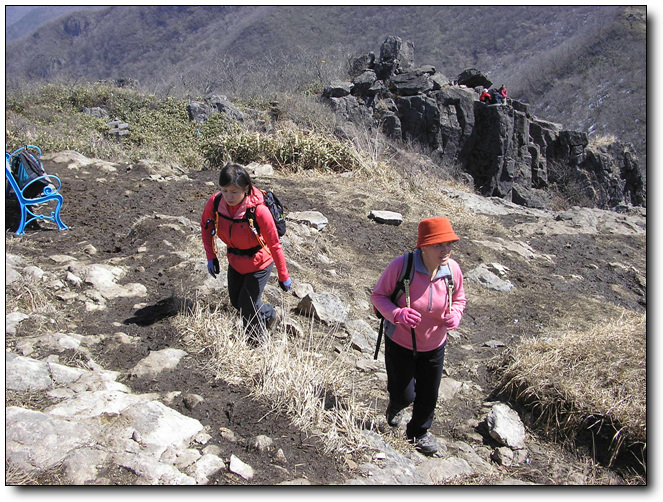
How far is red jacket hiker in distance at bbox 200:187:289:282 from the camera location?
360 cm

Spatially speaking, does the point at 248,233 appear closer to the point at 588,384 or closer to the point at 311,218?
the point at 588,384

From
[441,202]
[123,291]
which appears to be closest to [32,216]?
[123,291]

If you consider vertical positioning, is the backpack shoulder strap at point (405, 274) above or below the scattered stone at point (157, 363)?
above

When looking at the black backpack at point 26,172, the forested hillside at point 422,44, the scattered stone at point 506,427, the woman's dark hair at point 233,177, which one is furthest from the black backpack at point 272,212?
the forested hillside at point 422,44

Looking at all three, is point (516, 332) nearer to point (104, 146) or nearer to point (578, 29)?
point (104, 146)

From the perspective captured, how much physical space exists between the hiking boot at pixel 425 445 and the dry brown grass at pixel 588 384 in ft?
2.98

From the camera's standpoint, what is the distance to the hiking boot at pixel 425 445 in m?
3.22

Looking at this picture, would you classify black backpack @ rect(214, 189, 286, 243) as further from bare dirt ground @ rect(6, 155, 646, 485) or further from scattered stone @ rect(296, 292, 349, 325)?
scattered stone @ rect(296, 292, 349, 325)

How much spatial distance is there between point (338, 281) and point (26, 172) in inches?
145

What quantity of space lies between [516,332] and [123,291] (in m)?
3.73

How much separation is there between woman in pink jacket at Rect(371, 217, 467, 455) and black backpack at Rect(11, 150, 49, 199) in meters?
4.93

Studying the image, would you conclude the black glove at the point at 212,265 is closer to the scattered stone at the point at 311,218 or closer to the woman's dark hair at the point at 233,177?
the woman's dark hair at the point at 233,177

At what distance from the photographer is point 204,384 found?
3426 mm

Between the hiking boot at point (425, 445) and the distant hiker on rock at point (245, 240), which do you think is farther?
the distant hiker on rock at point (245, 240)
